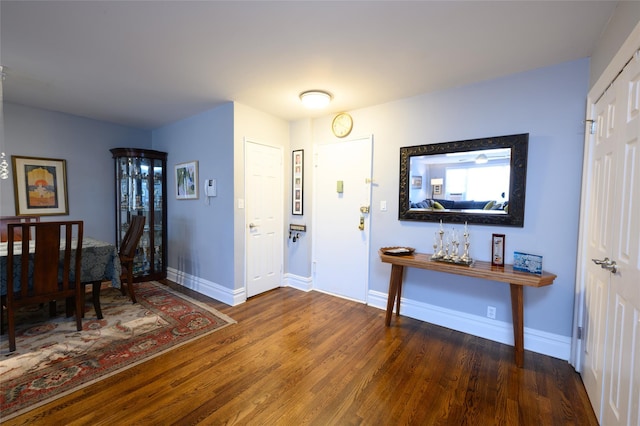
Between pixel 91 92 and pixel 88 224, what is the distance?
199 cm

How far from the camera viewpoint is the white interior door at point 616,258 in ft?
3.99

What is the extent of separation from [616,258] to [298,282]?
3.05m

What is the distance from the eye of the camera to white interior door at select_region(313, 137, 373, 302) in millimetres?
3207

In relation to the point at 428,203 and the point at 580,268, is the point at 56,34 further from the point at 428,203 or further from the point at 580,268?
the point at 580,268

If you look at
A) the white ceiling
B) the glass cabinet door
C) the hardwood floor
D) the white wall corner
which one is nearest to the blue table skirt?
the hardwood floor

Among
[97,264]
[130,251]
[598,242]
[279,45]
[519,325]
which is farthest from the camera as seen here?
[130,251]

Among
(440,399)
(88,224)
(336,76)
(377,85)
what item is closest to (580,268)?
(440,399)

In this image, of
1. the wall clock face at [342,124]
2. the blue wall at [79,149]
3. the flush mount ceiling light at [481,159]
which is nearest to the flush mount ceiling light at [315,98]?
the wall clock face at [342,124]

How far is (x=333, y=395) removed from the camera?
1729 millimetres

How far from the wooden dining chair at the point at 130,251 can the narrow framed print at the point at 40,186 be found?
121cm

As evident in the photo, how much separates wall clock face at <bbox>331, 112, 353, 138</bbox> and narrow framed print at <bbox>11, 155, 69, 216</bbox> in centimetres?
369

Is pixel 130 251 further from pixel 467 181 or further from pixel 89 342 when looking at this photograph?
pixel 467 181

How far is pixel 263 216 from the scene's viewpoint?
3.51 metres

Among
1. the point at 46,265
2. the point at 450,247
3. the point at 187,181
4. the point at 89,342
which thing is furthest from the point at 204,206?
the point at 450,247
